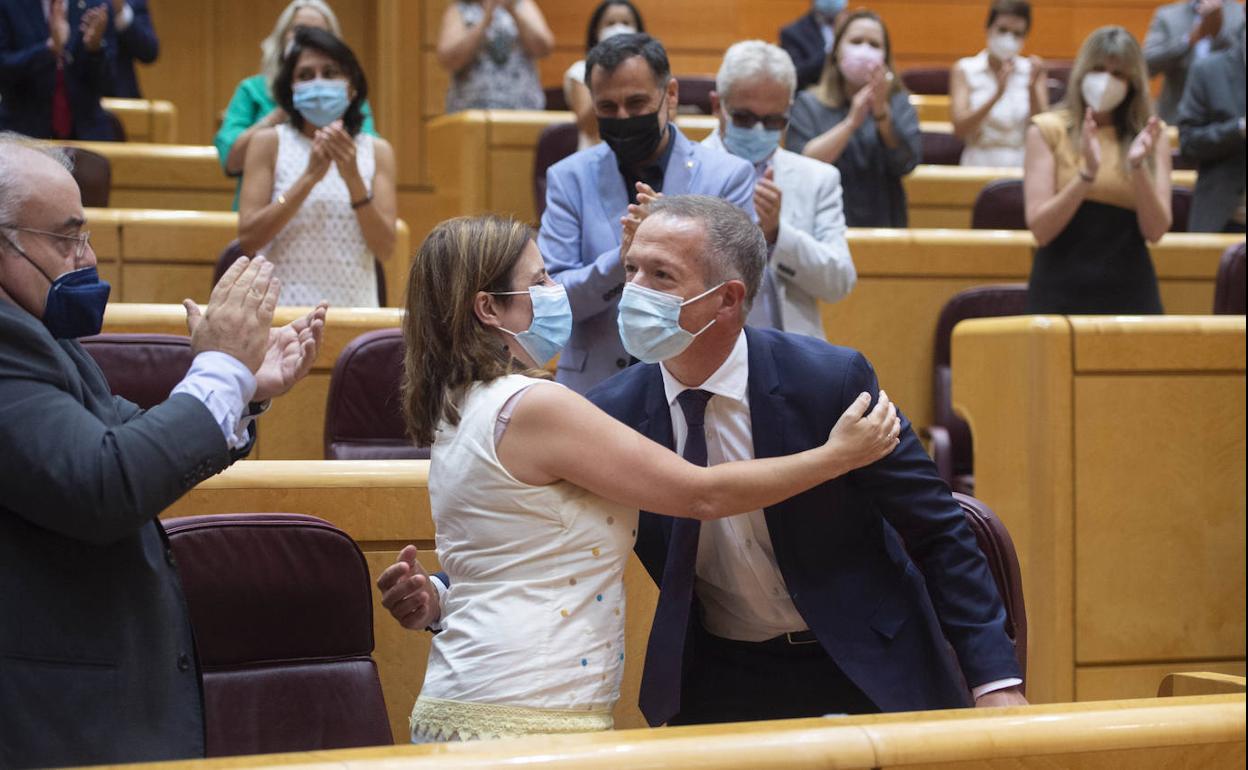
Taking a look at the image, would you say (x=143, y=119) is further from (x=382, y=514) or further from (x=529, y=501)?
(x=529, y=501)

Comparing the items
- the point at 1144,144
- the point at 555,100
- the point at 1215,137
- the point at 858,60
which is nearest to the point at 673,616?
the point at 1144,144

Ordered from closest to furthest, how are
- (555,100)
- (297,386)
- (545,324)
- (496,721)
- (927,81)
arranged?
(496,721), (545,324), (297,386), (555,100), (927,81)

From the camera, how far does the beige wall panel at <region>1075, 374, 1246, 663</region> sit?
10.8ft

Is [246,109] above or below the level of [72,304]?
above

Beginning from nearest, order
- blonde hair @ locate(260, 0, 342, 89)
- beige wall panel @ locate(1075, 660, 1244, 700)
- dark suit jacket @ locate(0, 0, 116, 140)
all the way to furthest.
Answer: beige wall panel @ locate(1075, 660, 1244, 700) → blonde hair @ locate(260, 0, 342, 89) → dark suit jacket @ locate(0, 0, 116, 140)

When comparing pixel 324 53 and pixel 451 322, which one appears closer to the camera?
pixel 451 322

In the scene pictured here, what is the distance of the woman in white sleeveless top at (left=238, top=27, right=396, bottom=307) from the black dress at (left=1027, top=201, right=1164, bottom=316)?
1584mm

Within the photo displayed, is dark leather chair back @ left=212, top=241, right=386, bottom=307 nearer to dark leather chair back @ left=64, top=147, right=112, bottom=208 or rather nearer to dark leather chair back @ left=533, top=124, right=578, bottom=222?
dark leather chair back @ left=64, top=147, right=112, bottom=208

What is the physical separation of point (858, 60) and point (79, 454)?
3.54m

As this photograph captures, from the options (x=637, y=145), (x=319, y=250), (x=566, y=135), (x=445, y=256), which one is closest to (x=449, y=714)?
(x=445, y=256)

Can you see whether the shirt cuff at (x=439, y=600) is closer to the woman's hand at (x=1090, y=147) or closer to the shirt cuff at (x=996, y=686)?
the shirt cuff at (x=996, y=686)

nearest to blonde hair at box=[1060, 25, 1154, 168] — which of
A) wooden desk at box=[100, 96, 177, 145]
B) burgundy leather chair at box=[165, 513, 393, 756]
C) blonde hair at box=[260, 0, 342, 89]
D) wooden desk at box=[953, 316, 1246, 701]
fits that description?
wooden desk at box=[953, 316, 1246, 701]

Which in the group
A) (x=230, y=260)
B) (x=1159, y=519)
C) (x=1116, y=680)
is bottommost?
(x=1116, y=680)

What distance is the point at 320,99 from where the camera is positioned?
370 cm
